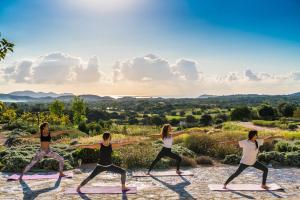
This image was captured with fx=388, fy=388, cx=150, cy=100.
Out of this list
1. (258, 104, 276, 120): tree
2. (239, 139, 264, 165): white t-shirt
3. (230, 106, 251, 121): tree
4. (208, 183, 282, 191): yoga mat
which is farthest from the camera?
(258, 104, 276, 120): tree

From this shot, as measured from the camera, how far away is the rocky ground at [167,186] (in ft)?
32.6

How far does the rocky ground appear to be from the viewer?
9922 millimetres

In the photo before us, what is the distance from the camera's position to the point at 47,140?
11891mm

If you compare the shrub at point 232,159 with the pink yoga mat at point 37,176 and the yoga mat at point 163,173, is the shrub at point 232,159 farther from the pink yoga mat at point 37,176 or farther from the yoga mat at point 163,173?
the pink yoga mat at point 37,176

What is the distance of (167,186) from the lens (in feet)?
36.4

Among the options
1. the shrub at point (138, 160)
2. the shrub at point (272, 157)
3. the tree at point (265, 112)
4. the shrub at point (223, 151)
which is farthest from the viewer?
the tree at point (265, 112)

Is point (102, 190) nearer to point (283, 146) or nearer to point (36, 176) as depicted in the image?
point (36, 176)

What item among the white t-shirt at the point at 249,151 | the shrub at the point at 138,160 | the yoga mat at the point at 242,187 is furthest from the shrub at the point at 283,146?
the white t-shirt at the point at 249,151

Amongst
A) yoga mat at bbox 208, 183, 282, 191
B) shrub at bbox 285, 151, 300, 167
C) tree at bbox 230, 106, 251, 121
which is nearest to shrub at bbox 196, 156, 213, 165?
shrub at bbox 285, 151, 300, 167

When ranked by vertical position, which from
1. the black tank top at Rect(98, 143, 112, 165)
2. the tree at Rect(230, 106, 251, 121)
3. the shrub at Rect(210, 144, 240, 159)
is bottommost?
the tree at Rect(230, 106, 251, 121)

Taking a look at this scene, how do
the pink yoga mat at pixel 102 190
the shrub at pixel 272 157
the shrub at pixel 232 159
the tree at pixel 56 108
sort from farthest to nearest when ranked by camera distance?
the tree at pixel 56 108, the shrub at pixel 232 159, the shrub at pixel 272 157, the pink yoga mat at pixel 102 190

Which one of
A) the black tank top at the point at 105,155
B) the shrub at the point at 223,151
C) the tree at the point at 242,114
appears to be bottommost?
the tree at the point at 242,114

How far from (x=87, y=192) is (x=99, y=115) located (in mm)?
84758

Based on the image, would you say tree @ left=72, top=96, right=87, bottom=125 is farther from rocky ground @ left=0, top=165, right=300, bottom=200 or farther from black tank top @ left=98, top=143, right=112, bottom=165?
black tank top @ left=98, top=143, right=112, bottom=165
